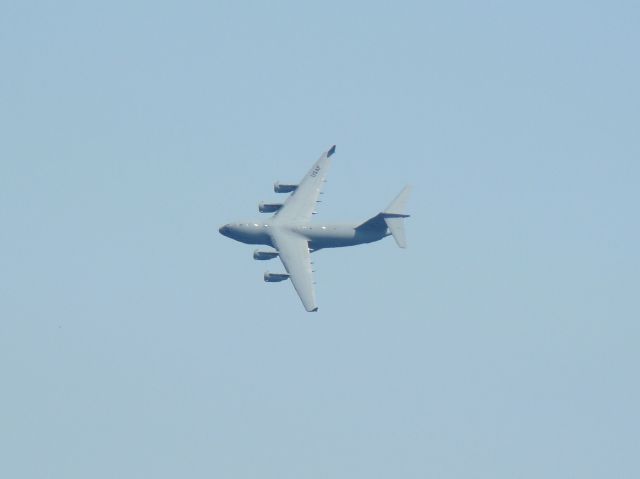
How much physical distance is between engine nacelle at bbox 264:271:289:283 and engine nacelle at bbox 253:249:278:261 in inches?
189

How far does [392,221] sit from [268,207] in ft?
50.8

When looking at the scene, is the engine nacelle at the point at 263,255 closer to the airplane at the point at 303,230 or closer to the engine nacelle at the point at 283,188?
the airplane at the point at 303,230

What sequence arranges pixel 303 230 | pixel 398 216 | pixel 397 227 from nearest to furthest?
pixel 397 227
pixel 398 216
pixel 303 230

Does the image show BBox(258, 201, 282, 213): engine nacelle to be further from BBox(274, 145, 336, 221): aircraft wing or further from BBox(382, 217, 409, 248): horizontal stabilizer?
BBox(382, 217, 409, 248): horizontal stabilizer

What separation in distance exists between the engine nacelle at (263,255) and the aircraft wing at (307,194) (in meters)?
6.36

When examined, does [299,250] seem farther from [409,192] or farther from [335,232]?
[409,192]

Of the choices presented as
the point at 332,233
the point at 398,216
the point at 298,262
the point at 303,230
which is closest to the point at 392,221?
the point at 398,216

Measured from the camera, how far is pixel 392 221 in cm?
14488

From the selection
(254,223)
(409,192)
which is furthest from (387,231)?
(254,223)

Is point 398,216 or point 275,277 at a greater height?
point 398,216

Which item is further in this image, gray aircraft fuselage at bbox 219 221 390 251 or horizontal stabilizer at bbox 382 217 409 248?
gray aircraft fuselage at bbox 219 221 390 251

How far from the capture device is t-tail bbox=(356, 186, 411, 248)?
5655 inches

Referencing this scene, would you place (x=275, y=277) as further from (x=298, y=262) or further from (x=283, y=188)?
(x=283, y=188)

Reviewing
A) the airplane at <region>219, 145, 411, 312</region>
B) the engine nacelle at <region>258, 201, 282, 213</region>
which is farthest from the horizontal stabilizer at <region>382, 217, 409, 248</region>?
the engine nacelle at <region>258, 201, 282, 213</region>
